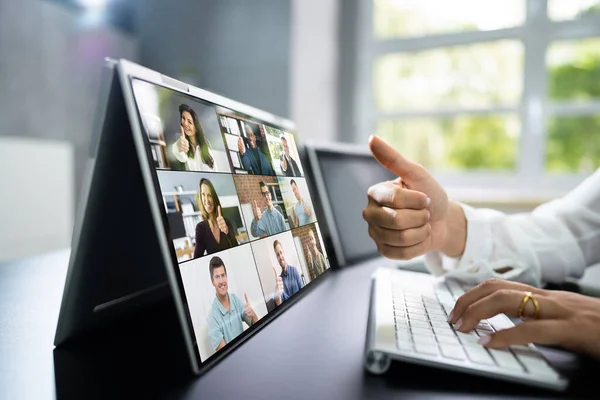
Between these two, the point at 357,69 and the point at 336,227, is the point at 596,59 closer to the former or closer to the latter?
the point at 357,69

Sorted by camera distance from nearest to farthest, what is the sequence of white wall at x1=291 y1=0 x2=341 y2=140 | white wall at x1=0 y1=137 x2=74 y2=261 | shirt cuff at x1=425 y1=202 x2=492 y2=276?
1. shirt cuff at x1=425 y1=202 x2=492 y2=276
2. white wall at x1=0 y1=137 x2=74 y2=261
3. white wall at x1=291 y1=0 x2=341 y2=140

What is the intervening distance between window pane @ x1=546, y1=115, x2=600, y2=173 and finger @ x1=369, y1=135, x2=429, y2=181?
6.78 feet

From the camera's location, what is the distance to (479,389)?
33 centimetres

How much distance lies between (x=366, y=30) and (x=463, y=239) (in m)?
2.34

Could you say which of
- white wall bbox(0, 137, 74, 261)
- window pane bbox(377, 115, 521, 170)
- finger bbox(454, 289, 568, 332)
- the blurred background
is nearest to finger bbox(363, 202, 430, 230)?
finger bbox(454, 289, 568, 332)

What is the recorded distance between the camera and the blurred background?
2291 mm

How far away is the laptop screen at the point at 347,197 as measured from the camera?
0.91 m

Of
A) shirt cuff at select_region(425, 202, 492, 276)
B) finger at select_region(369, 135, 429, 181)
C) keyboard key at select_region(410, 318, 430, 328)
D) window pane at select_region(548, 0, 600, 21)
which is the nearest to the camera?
keyboard key at select_region(410, 318, 430, 328)

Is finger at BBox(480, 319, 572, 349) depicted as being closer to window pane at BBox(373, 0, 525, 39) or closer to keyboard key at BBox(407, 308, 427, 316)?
keyboard key at BBox(407, 308, 427, 316)

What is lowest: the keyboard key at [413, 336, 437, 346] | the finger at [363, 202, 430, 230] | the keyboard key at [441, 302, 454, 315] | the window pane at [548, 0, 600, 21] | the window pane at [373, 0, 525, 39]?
the keyboard key at [441, 302, 454, 315]

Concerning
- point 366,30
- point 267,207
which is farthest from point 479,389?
point 366,30

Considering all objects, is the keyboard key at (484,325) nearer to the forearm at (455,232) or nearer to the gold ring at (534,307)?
the gold ring at (534,307)

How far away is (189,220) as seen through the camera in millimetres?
357

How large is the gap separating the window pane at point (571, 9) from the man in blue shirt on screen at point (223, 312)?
2641 mm
